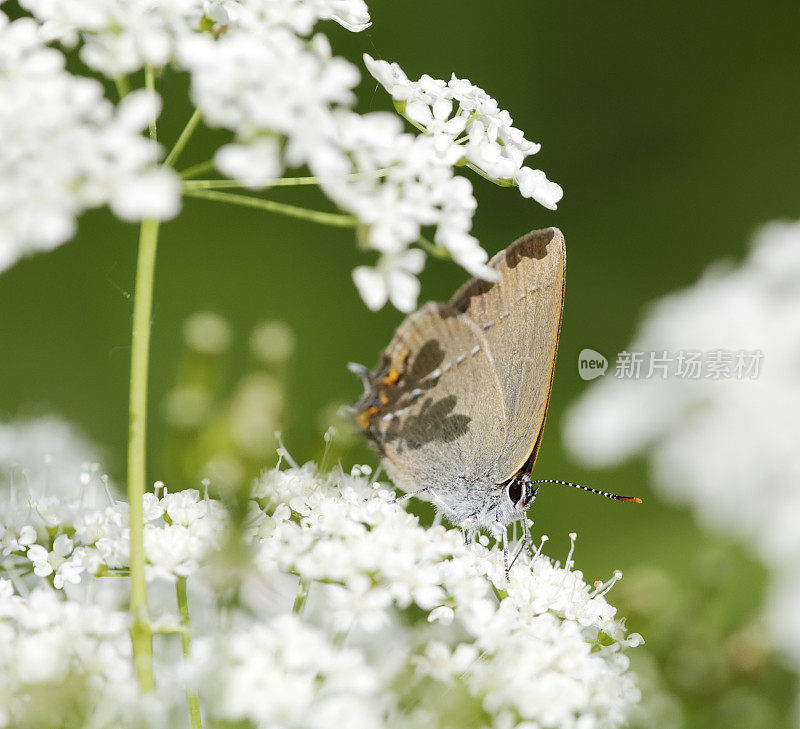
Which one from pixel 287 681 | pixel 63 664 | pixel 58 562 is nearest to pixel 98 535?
pixel 58 562

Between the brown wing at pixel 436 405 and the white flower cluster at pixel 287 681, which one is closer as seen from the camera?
the white flower cluster at pixel 287 681

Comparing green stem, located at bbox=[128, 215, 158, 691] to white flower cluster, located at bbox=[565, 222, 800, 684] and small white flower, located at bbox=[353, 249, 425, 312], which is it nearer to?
small white flower, located at bbox=[353, 249, 425, 312]

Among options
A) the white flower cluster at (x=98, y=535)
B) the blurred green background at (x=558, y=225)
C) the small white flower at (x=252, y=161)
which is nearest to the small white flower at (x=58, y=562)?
the white flower cluster at (x=98, y=535)

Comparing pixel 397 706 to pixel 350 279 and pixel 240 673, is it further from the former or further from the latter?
pixel 350 279

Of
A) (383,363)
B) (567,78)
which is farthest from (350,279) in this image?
(383,363)

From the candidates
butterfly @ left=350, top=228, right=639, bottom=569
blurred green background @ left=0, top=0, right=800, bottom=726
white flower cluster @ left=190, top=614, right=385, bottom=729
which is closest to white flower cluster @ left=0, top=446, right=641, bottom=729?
white flower cluster @ left=190, top=614, right=385, bottom=729

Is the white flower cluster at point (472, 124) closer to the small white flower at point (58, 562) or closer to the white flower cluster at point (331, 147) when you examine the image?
the white flower cluster at point (331, 147)
